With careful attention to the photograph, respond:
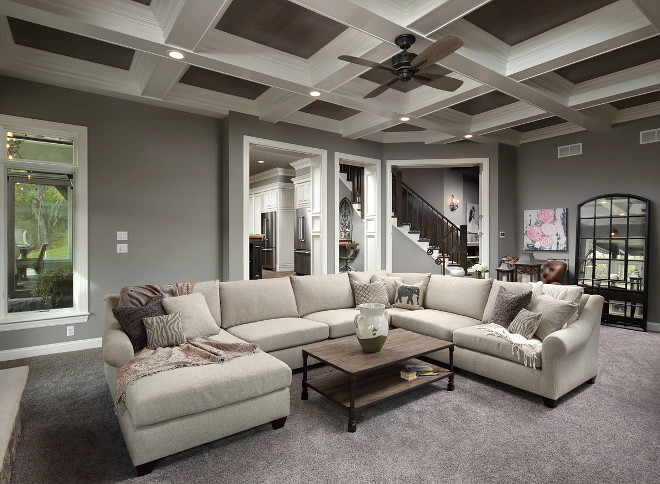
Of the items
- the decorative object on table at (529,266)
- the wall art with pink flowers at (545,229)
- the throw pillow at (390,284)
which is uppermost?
the wall art with pink flowers at (545,229)

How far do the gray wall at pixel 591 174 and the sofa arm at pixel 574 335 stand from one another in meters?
3.17

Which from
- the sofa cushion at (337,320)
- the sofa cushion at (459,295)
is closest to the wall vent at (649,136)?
the sofa cushion at (459,295)

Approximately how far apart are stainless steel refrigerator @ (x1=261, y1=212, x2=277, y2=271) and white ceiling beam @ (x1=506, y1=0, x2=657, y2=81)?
24.8 feet

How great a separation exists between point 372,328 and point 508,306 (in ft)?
4.92

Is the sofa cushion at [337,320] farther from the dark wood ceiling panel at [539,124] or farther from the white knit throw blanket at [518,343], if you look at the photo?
the dark wood ceiling panel at [539,124]

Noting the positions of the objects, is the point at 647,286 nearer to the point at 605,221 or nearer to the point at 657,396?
the point at 605,221

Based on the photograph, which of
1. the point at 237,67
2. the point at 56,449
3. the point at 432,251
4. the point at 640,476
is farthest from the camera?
the point at 432,251

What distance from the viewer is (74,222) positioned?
448 cm

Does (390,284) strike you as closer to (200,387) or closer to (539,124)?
(200,387)

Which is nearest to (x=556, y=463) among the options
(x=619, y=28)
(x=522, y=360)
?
(x=522, y=360)

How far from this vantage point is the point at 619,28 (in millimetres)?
3227

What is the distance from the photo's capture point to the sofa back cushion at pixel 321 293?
4332 mm

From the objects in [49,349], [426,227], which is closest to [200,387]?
[49,349]

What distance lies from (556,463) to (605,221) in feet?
16.3
